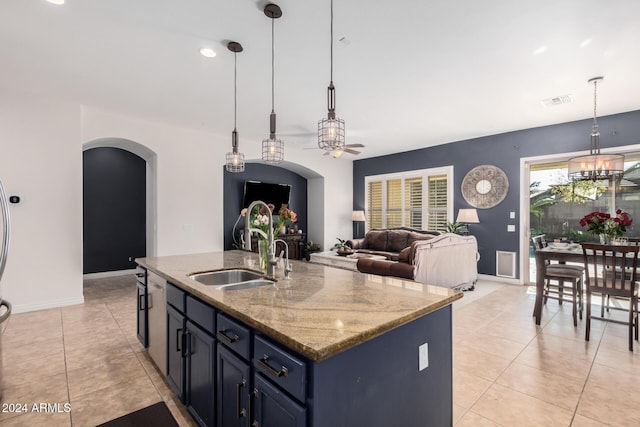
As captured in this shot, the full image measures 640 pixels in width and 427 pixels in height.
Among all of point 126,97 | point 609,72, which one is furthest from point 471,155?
point 126,97

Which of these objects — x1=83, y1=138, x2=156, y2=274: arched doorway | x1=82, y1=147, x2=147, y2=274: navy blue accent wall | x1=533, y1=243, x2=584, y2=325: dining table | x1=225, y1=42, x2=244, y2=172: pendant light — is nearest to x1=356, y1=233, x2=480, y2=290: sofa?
x1=533, y1=243, x2=584, y2=325: dining table

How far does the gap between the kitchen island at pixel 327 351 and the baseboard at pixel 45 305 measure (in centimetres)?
359

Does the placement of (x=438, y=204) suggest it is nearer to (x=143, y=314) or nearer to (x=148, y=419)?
(x=143, y=314)

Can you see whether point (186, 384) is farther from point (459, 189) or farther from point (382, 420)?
point (459, 189)

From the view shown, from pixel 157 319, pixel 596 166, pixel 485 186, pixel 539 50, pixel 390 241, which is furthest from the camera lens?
pixel 390 241

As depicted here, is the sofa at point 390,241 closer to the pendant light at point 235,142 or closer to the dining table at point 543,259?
the dining table at point 543,259

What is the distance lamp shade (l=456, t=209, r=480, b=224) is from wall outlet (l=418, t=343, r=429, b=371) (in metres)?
5.09

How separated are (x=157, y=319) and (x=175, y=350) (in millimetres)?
471

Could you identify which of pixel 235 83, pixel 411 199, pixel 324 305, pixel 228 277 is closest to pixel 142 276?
pixel 228 277

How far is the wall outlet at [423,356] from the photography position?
147 cm

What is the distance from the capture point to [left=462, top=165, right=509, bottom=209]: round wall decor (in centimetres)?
593

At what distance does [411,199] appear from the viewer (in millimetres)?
7562

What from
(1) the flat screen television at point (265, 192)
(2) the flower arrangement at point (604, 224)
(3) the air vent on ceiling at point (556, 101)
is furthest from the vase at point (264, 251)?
(1) the flat screen television at point (265, 192)

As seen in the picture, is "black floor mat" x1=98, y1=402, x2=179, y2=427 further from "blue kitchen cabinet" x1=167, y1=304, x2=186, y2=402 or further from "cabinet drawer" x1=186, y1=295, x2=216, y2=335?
"cabinet drawer" x1=186, y1=295, x2=216, y2=335
